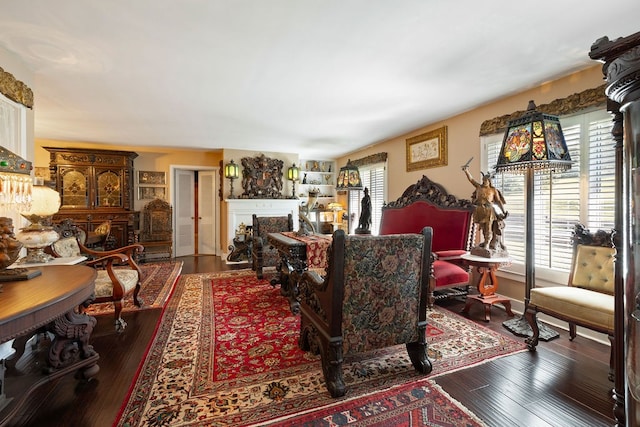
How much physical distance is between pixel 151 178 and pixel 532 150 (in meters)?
6.90

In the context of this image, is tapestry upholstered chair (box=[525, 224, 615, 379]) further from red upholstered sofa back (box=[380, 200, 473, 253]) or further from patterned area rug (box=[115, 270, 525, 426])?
red upholstered sofa back (box=[380, 200, 473, 253])

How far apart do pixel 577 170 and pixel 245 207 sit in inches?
215

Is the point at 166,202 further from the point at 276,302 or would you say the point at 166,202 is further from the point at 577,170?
the point at 577,170

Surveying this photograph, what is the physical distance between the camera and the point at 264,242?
4543mm

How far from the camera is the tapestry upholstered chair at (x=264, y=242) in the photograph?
443 centimetres

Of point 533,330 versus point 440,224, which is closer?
point 533,330

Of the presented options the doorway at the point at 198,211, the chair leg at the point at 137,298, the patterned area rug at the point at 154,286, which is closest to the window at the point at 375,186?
the doorway at the point at 198,211

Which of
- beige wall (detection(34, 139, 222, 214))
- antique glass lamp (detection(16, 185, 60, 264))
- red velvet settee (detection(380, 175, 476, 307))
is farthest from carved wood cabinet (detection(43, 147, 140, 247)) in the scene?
red velvet settee (detection(380, 175, 476, 307))

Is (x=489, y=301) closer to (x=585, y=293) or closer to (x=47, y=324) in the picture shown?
(x=585, y=293)

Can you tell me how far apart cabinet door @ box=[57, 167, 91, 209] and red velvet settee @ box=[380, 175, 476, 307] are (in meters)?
5.80

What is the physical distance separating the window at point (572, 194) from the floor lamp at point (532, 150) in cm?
40

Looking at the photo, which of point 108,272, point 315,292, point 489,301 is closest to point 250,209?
point 108,272

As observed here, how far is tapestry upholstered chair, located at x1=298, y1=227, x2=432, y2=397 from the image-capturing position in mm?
1708

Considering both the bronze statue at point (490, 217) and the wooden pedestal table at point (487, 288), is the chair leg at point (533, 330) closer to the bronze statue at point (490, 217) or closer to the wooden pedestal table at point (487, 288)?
the wooden pedestal table at point (487, 288)
